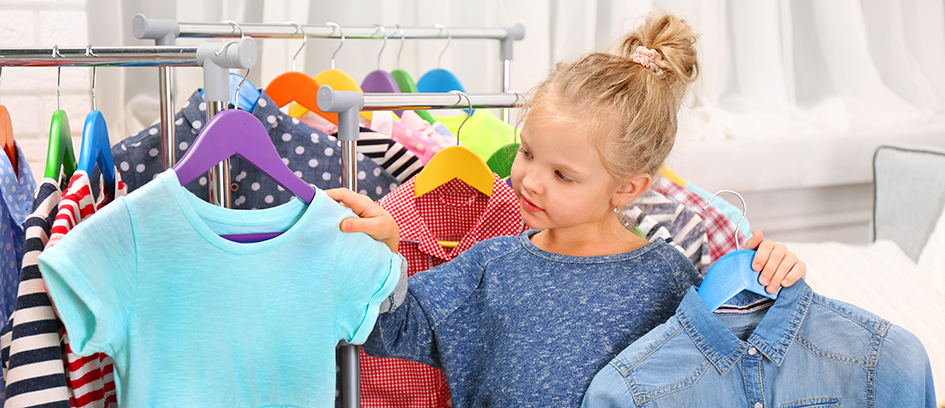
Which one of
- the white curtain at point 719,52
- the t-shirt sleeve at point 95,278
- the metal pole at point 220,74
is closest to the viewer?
the t-shirt sleeve at point 95,278

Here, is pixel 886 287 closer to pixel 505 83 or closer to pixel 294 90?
pixel 505 83

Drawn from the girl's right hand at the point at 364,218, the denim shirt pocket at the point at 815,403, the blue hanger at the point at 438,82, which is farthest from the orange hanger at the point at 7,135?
the denim shirt pocket at the point at 815,403

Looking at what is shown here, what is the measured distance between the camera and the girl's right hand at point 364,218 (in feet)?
2.60

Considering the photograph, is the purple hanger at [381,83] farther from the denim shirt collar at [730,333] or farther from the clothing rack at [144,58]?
the denim shirt collar at [730,333]

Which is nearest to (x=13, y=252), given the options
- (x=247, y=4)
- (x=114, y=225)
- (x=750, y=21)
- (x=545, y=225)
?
(x=114, y=225)

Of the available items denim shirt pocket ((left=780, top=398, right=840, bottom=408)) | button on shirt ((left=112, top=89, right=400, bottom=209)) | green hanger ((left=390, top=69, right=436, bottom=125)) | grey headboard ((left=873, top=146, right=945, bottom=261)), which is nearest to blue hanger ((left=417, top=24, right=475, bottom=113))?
green hanger ((left=390, top=69, right=436, bottom=125))

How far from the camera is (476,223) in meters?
1.13

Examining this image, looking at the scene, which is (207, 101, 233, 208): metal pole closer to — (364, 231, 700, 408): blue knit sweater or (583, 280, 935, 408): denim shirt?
(364, 231, 700, 408): blue knit sweater

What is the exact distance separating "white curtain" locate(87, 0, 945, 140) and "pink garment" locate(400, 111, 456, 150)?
1.94 ft

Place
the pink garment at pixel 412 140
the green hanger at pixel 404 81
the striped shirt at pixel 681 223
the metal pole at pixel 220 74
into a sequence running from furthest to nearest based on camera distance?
the green hanger at pixel 404 81, the pink garment at pixel 412 140, the striped shirt at pixel 681 223, the metal pole at pixel 220 74

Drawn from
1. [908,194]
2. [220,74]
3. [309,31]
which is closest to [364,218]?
[220,74]

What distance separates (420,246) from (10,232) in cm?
52

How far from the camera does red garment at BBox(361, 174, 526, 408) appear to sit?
3.49ft

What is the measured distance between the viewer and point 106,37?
1652 millimetres
